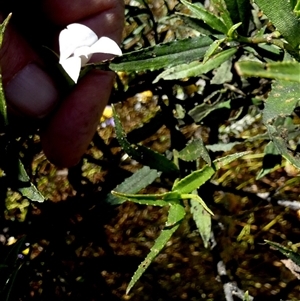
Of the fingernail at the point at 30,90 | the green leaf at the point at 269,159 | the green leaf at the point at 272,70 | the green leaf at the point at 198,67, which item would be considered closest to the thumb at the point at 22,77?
the fingernail at the point at 30,90

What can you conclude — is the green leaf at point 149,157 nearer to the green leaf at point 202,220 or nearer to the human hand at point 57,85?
the green leaf at point 202,220

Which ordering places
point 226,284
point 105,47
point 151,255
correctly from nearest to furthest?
point 151,255, point 105,47, point 226,284

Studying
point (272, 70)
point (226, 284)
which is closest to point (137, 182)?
point (226, 284)

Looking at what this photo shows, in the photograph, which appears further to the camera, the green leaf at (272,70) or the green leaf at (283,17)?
the green leaf at (283,17)

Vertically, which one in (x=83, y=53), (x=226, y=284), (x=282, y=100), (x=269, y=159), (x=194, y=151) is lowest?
(x=226, y=284)

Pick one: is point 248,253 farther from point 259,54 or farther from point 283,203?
point 259,54

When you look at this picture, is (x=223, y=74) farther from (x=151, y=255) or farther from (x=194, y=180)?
(x=151, y=255)

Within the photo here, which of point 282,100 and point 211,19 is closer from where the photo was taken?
point 282,100
